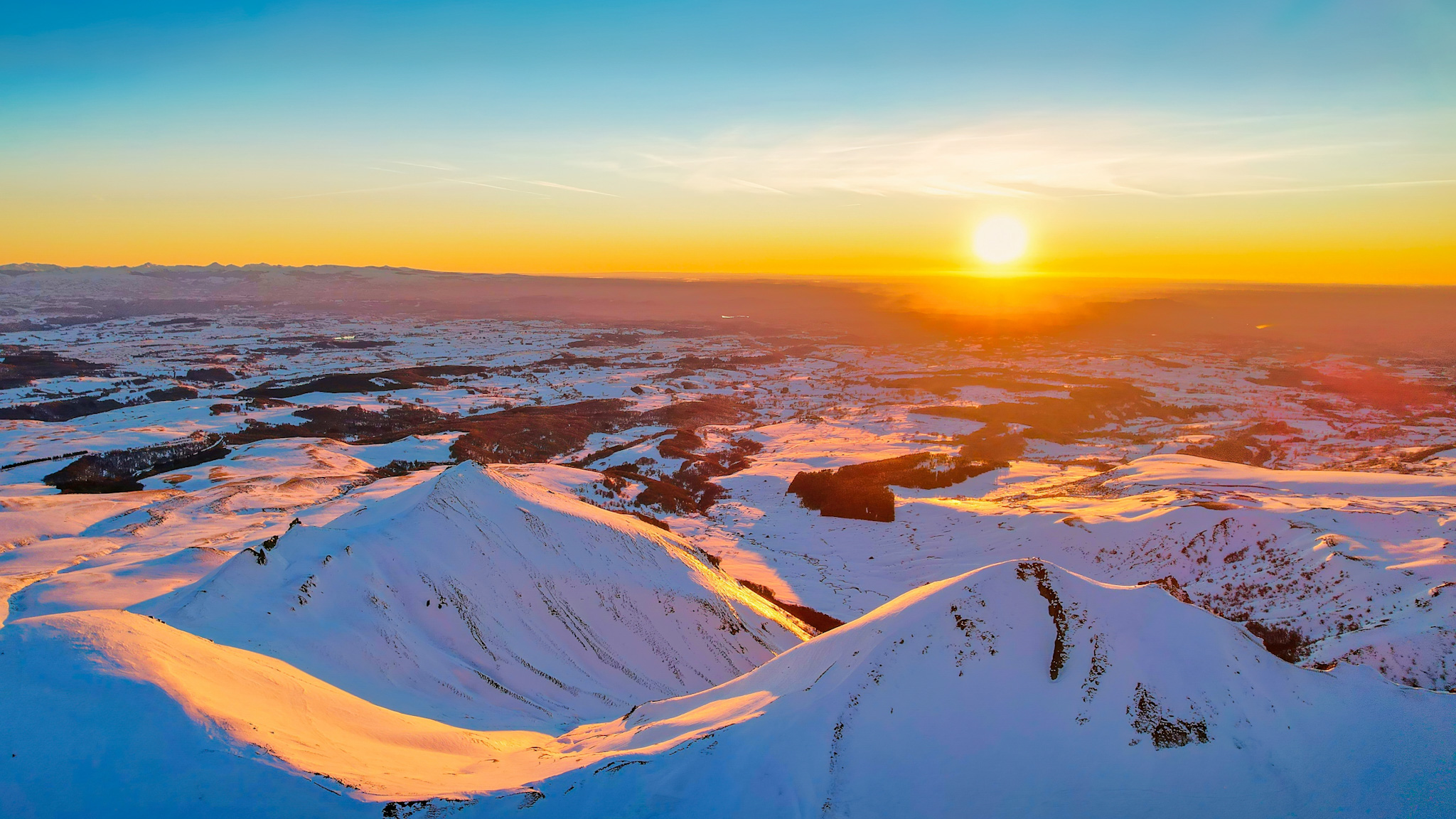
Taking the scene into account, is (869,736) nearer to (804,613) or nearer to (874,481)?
(804,613)

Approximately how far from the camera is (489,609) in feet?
92.1

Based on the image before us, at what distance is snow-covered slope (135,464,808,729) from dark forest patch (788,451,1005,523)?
16.8 meters

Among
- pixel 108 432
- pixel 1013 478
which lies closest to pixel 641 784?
pixel 1013 478

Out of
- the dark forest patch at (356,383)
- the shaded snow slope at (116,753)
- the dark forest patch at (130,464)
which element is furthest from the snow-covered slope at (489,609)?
the dark forest patch at (356,383)

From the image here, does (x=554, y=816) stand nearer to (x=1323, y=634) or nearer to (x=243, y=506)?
(x=1323, y=634)

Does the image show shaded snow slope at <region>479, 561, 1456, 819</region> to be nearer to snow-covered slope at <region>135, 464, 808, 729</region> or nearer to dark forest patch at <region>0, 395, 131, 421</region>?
snow-covered slope at <region>135, 464, 808, 729</region>

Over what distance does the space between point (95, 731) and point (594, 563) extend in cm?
A: 2010

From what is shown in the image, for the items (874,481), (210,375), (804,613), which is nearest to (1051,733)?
(804,613)

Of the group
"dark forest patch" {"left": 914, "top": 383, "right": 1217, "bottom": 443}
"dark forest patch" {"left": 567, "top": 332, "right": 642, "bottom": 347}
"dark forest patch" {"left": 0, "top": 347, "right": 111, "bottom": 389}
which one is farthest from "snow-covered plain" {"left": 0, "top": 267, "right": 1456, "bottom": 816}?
"dark forest patch" {"left": 567, "top": 332, "right": 642, "bottom": 347}

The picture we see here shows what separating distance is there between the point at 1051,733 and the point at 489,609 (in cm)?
2071

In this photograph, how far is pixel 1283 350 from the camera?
163250mm

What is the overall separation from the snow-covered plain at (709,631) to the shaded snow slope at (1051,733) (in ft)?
0.23

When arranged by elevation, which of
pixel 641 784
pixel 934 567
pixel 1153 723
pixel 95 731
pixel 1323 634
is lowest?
pixel 934 567

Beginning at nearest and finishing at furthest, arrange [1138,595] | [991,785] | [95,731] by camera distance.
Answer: [95,731]
[991,785]
[1138,595]
